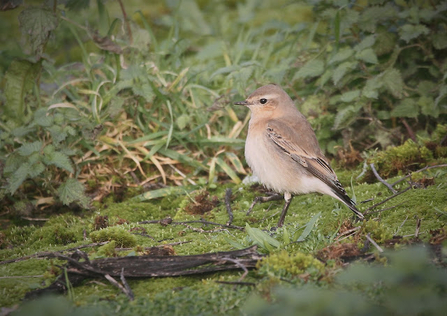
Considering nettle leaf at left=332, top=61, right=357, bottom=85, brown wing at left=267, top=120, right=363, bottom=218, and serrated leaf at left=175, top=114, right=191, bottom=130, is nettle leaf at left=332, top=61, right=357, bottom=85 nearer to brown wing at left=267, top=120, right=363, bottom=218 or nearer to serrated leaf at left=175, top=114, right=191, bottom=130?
brown wing at left=267, top=120, right=363, bottom=218

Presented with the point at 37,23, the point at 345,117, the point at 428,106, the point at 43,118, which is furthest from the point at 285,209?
the point at 37,23

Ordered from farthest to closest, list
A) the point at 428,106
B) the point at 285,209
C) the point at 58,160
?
the point at 428,106 < the point at 58,160 < the point at 285,209

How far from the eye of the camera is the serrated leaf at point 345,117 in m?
6.99

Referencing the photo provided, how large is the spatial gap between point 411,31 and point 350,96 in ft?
3.73

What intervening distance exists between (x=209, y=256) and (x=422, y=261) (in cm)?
163

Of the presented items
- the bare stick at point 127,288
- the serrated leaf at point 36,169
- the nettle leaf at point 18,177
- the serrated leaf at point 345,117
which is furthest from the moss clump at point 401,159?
the nettle leaf at point 18,177

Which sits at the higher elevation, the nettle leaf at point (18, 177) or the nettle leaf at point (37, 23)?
the nettle leaf at point (37, 23)

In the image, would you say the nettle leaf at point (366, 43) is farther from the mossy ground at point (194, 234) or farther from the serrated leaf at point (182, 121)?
the serrated leaf at point (182, 121)

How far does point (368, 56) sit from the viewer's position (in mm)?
6828

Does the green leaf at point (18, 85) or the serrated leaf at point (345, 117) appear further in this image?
the serrated leaf at point (345, 117)

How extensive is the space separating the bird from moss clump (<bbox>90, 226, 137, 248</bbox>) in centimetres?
153

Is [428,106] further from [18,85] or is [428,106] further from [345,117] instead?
[18,85]

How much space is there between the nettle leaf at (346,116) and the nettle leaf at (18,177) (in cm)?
393

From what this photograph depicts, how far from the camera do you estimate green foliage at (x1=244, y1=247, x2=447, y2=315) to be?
2.93 meters
